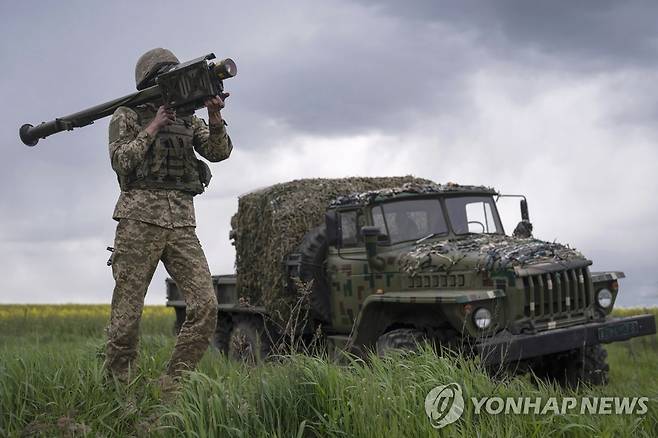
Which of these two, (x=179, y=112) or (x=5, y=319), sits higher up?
(x=179, y=112)

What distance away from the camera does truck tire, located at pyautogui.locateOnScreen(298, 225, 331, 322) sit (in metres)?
8.92

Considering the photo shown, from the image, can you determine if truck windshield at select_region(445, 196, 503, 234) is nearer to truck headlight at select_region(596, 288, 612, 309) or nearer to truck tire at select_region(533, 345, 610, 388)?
truck headlight at select_region(596, 288, 612, 309)

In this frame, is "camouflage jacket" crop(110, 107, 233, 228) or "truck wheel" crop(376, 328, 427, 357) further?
"truck wheel" crop(376, 328, 427, 357)

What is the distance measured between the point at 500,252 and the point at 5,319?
1346 cm

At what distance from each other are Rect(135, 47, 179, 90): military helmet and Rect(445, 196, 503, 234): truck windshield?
12.1ft

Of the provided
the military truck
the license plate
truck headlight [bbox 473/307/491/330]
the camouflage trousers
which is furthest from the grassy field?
the license plate

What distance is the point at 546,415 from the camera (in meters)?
4.89

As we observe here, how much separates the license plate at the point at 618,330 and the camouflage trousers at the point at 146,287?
3966 mm

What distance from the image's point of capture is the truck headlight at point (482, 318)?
7078 millimetres

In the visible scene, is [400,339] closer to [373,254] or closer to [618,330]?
[373,254]

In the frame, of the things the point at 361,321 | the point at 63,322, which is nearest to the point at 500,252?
the point at 361,321

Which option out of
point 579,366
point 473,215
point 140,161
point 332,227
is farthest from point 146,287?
point 579,366

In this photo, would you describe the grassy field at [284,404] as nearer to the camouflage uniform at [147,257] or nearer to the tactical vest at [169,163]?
the camouflage uniform at [147,257]

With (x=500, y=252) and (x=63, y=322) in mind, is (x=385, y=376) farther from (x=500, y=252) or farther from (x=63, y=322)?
(x=63, y=322)
